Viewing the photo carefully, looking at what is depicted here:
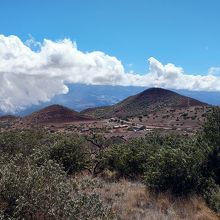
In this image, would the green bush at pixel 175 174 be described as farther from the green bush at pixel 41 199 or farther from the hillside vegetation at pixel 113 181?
the green bush at pixel 41 199

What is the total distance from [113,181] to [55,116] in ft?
268

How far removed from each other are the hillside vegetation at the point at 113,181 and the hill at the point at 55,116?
68.4 metres

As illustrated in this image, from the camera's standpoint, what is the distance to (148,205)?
12.2m

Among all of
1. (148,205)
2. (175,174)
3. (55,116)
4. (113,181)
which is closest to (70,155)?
(113,181)

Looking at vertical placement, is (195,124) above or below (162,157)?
below

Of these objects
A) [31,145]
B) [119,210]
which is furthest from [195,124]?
[119,210]

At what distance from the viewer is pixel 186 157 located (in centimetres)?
1384

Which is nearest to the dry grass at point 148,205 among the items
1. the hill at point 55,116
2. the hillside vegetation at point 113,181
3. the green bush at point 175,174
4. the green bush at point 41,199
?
the hillside vegetation at point 113,181

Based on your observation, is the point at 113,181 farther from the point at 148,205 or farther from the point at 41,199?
the point at 41,199

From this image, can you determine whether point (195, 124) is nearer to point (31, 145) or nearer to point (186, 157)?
point (31, 145)

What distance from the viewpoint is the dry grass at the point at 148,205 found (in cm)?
1084

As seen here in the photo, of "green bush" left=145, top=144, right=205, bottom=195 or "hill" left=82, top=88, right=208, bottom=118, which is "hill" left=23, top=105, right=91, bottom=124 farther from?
"green bush" left=145, top=144, right=205, bottom=195

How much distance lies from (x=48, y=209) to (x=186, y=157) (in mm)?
7038

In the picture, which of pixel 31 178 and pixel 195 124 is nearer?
pixel 31 178
